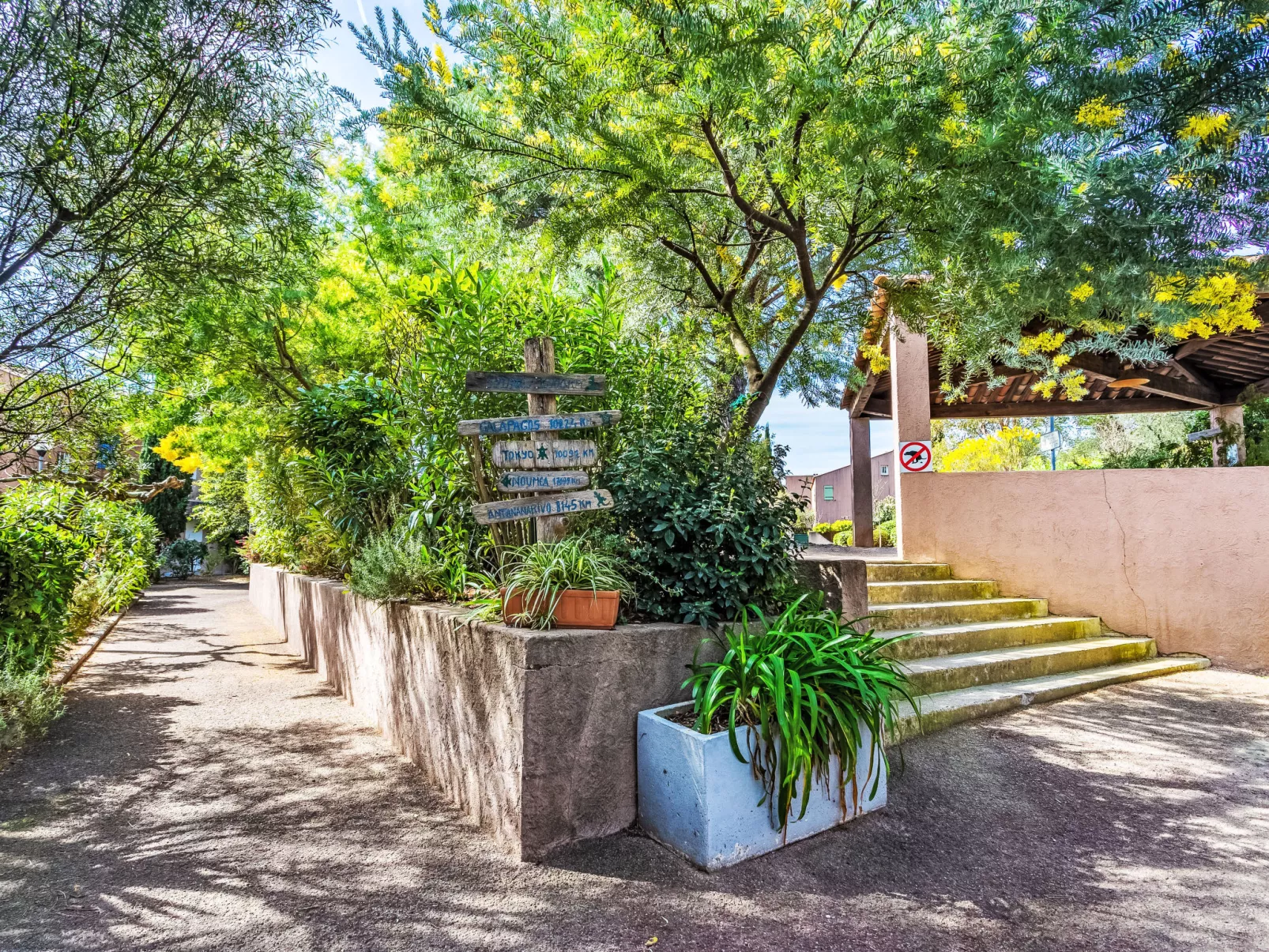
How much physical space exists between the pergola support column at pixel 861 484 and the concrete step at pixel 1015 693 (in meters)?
4.73

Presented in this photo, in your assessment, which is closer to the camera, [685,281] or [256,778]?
[256,778]

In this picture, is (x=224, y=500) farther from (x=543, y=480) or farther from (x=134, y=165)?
(x=543, y=480)

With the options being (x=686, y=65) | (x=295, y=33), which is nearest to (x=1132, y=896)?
(x=686, y=65)

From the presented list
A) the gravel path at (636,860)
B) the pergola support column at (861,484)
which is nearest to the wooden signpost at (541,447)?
the gravel path at (636,860)

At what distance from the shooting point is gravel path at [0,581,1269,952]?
6.93 feet

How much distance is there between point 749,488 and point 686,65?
6.21 ft

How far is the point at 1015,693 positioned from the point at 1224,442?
18.7 ft

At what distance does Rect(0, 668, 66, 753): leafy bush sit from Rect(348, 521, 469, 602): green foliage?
1985 mm

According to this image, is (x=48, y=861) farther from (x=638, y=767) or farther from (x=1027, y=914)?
(x=1027, y=914)

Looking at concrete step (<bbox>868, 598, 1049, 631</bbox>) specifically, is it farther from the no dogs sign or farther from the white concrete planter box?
the white concrete planter box

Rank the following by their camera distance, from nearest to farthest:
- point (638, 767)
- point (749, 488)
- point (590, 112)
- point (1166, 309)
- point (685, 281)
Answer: point (1166, 309) < point (638, 767) < point (590, 112) < point (749, 488) < point (685, 281)

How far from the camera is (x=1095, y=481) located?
225 inches

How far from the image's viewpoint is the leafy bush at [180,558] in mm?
18859

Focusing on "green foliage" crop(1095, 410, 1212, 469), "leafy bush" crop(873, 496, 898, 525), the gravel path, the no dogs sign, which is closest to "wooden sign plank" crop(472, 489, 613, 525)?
the gravel path
